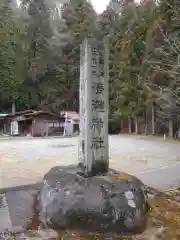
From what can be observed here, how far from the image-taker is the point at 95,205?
4.04 metres

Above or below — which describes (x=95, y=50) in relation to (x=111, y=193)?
above

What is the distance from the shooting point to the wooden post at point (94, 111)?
15.4 ft

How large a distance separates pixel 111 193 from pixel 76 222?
68cm

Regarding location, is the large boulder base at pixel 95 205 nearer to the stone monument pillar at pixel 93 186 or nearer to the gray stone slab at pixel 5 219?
the stone monument pillar at pixel 93 186

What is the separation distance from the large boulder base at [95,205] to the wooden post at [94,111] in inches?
16.9

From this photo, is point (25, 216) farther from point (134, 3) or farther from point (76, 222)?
point (134, 3)

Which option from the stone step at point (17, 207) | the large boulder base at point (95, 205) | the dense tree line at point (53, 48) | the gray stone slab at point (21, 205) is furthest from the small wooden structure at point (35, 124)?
the large boulder base at point (95, 205)

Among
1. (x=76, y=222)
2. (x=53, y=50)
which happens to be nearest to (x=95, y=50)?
(x=76, y=222)

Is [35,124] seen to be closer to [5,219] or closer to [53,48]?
[53,48]

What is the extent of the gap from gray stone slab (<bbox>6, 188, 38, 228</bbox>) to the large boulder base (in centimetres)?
41

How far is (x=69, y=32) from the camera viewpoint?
33.9 m

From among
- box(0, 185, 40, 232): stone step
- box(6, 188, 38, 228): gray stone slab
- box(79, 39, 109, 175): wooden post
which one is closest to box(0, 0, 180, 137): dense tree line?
box(0, 185, 40, 232): stone step

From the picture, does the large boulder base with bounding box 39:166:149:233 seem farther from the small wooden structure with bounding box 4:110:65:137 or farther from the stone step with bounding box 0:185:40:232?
the small wooden structure with bounding box 4:110:65:137

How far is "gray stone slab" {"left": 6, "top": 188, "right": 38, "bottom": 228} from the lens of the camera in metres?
4.50
